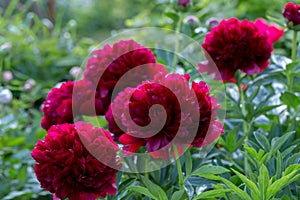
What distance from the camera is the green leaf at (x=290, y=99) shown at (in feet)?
3.15

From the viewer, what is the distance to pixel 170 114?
70cm

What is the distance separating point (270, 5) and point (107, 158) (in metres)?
1.65

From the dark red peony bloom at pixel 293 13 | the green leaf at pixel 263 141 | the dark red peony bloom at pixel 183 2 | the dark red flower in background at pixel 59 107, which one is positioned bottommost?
the green leaf at pixel 263 141

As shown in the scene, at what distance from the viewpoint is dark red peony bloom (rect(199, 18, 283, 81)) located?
928 mm

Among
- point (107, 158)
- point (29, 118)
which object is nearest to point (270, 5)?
point (29, 118)

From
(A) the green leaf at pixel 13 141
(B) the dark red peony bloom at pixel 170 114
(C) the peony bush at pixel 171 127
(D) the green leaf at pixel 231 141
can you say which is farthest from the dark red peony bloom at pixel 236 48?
(A) the green leaf at pixel 13 141

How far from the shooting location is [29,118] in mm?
1608

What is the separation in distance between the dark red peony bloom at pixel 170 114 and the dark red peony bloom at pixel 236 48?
0.74 feet

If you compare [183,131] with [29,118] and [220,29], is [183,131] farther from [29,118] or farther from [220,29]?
[29,118]

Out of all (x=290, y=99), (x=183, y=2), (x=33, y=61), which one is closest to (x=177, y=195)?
(x=290, y=99)

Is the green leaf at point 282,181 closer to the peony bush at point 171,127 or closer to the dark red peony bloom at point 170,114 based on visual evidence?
the peony bush at point 171,127

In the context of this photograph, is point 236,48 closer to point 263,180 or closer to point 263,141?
point 263,141

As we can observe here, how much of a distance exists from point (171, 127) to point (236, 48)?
0.29 metres

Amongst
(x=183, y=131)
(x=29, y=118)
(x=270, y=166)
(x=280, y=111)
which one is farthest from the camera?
(x=29, y=118)
